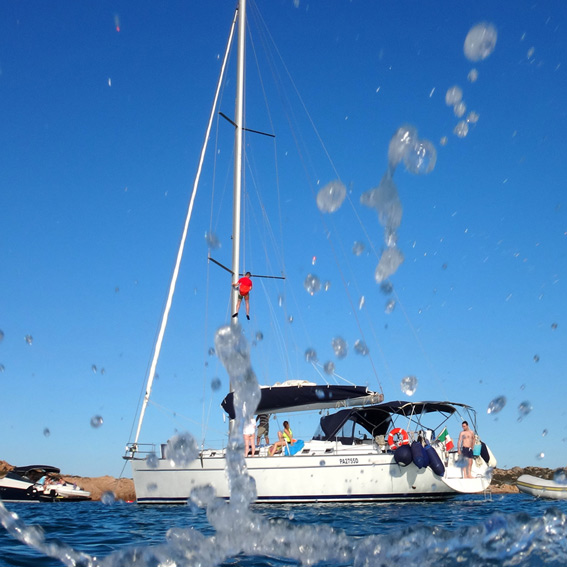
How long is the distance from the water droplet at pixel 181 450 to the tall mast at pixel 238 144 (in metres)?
4.59

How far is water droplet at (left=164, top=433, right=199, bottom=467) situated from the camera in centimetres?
1775

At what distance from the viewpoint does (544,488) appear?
77.8 feet

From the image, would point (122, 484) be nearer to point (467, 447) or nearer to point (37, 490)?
point (37, 490)

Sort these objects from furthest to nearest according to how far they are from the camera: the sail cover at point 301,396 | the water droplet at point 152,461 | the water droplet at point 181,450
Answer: the water droplet at point 152,461, the sail cover at point 301,396, the water droplet at point 181,450

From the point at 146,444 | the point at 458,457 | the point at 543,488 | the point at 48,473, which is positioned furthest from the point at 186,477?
the point at 48,473

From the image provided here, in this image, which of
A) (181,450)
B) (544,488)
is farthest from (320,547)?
(544,488)

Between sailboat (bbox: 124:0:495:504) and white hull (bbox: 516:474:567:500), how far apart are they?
16.4 feet

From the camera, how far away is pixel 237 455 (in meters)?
9.90

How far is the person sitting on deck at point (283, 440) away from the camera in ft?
64.4

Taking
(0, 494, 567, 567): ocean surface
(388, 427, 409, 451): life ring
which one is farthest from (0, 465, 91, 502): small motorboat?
(0, 494, 567, 567): ocean surface

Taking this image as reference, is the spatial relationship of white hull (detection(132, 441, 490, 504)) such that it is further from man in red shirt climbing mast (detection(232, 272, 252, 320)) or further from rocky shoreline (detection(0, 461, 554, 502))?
rocky shoreline (detection(0, 461, 554, 502))

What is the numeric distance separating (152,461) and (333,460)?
6.33m

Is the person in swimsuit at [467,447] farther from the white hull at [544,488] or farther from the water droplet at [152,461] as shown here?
the water droplet at [152,461]

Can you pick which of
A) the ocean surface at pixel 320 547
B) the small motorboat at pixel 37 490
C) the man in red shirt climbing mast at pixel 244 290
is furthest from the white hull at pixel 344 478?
the small motorboat at pixel 37 490
